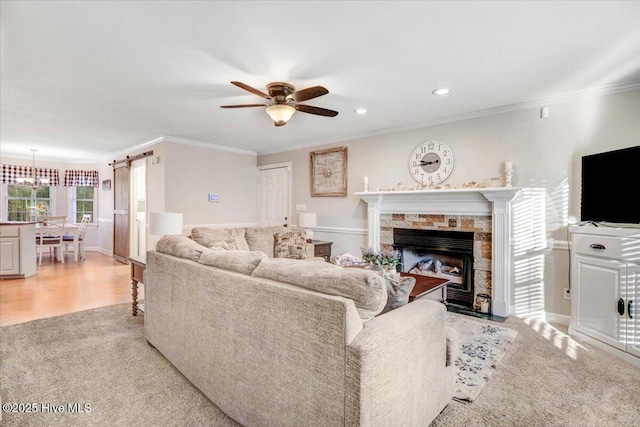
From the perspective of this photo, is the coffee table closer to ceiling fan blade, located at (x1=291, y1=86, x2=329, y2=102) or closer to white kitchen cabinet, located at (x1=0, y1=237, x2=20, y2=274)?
ceiling fan blade, located at (x1=291, y1=86, x2=329, y2=102)

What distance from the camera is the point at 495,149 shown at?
146 inches

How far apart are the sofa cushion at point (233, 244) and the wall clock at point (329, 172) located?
1760mm

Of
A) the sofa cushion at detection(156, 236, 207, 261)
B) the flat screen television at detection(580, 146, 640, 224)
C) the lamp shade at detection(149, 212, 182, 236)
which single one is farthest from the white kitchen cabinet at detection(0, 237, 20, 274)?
the flat screen television at detection(580, 146, 640, 224)

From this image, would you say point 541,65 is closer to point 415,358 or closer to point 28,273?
point 415,358

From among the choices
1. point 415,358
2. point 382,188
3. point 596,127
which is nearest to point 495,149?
point 596,127

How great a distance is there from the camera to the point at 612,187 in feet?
9.11

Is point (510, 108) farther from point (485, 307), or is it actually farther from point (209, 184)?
point (209, 184)

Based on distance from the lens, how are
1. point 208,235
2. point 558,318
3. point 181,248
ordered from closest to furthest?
1. point 181,248
2. point 558,318
3. point 208,235

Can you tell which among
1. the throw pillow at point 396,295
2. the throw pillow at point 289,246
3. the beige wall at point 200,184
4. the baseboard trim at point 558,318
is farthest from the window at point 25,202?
the baseboard trim at point 558,318

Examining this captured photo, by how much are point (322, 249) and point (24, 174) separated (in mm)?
7268

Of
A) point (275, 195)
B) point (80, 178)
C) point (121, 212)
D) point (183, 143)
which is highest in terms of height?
point (183, 143)

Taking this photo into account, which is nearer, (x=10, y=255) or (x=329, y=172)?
(x=10, y=255)

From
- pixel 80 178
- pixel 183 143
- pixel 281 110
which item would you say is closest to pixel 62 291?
pixel 183 143

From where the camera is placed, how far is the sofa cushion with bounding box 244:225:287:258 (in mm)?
4391
